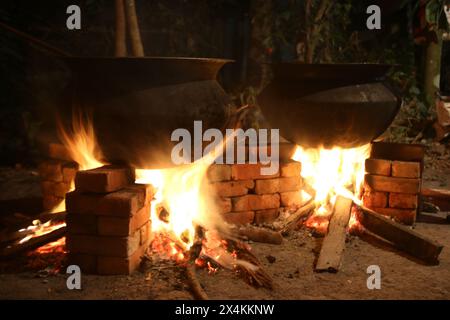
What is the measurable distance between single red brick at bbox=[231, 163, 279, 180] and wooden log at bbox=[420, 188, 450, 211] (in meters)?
1.93

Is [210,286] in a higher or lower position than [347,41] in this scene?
lower

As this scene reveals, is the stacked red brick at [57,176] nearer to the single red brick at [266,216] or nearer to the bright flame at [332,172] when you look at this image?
the single red brick at [266,216]

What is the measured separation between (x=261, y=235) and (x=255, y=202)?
415 mm

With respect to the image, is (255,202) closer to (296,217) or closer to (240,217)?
(240,217)

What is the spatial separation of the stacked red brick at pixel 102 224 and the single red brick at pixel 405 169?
2264mm

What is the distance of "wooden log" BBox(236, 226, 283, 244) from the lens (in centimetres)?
370

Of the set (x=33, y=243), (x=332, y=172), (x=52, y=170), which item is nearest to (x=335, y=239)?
(x=332, y=172)

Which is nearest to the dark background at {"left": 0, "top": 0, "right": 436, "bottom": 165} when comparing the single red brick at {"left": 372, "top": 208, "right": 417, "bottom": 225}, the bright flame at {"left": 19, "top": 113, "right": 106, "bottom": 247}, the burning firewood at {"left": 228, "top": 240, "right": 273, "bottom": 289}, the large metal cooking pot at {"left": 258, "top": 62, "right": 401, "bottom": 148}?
the large metal cooking pot at {"left": 258, "top": 62, "right": 401, "bottom": 148}

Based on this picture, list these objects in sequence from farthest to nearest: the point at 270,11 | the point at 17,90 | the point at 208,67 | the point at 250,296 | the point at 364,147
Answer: the point at 17,90, the point at 270,11, the point at 364,147, the point at 208,67, the point at 250,296

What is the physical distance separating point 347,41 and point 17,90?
211 inches

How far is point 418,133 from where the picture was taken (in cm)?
776

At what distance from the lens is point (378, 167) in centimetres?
416

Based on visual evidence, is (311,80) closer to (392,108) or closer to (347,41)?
(392,108)
